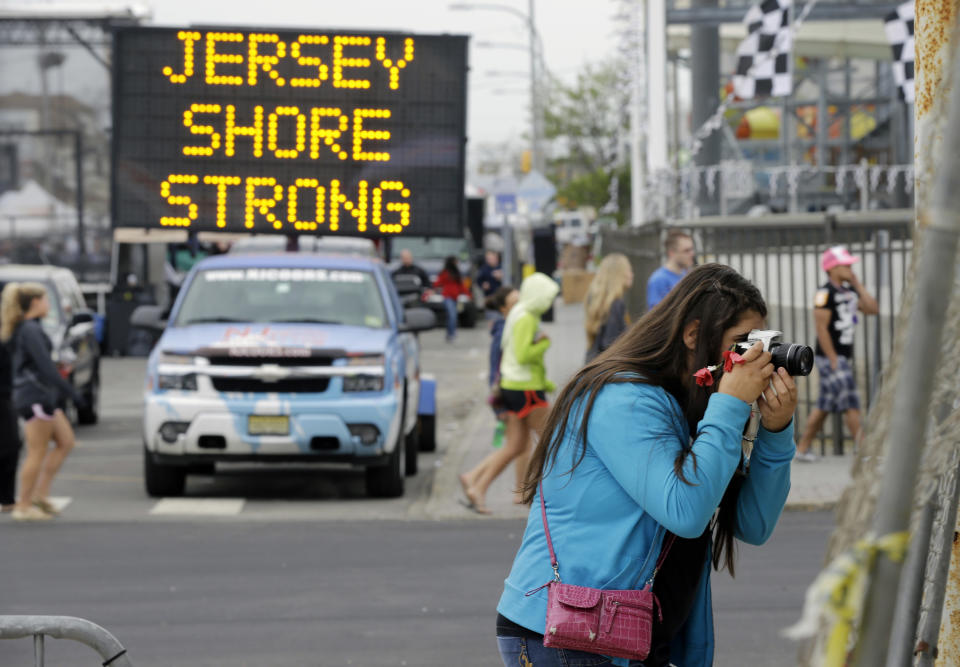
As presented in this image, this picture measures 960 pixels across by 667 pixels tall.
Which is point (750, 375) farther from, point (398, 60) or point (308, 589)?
point (398, 60)

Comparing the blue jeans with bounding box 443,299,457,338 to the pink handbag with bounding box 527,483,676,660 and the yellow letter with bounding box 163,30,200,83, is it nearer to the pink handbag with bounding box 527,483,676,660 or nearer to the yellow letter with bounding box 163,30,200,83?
the yellow letter with bounding box 163,30,200,83

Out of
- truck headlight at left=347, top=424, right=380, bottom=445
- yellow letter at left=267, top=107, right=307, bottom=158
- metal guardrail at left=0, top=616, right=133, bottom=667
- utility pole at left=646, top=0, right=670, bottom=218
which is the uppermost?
utility pole at left=646, top=0, right=670, bottom=218

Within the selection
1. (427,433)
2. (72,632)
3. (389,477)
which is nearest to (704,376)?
(72,632)

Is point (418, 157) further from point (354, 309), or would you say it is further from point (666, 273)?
point (666, 273)

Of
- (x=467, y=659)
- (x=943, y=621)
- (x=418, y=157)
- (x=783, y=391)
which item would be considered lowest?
(x=467, y=659)

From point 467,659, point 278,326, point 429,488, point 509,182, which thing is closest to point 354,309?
point 278,326

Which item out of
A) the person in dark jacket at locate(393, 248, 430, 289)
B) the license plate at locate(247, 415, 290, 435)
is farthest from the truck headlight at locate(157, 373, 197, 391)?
the person in dark jacket at locate(393, 248, 430, 289)

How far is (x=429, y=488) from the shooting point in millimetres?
12438

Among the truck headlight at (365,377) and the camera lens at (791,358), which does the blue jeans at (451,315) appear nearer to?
the truck headlight at (365,377)

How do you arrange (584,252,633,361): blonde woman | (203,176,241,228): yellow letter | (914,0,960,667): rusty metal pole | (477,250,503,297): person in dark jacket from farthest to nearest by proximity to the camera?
1. (477,250,503,297): person in dark jacket
2. (203,176,241,228): yellow letter
3. (584,252,633,361): blonde woman
4. (914,0,960,667): rusty metal pole

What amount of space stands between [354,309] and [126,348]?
15.0m

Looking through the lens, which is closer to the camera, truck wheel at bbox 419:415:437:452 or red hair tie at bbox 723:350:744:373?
red hair tie at bbox 723:350:744:373

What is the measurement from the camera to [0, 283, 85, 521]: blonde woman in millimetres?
10672

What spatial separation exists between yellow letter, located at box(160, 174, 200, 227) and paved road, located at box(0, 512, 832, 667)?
3.15 m
